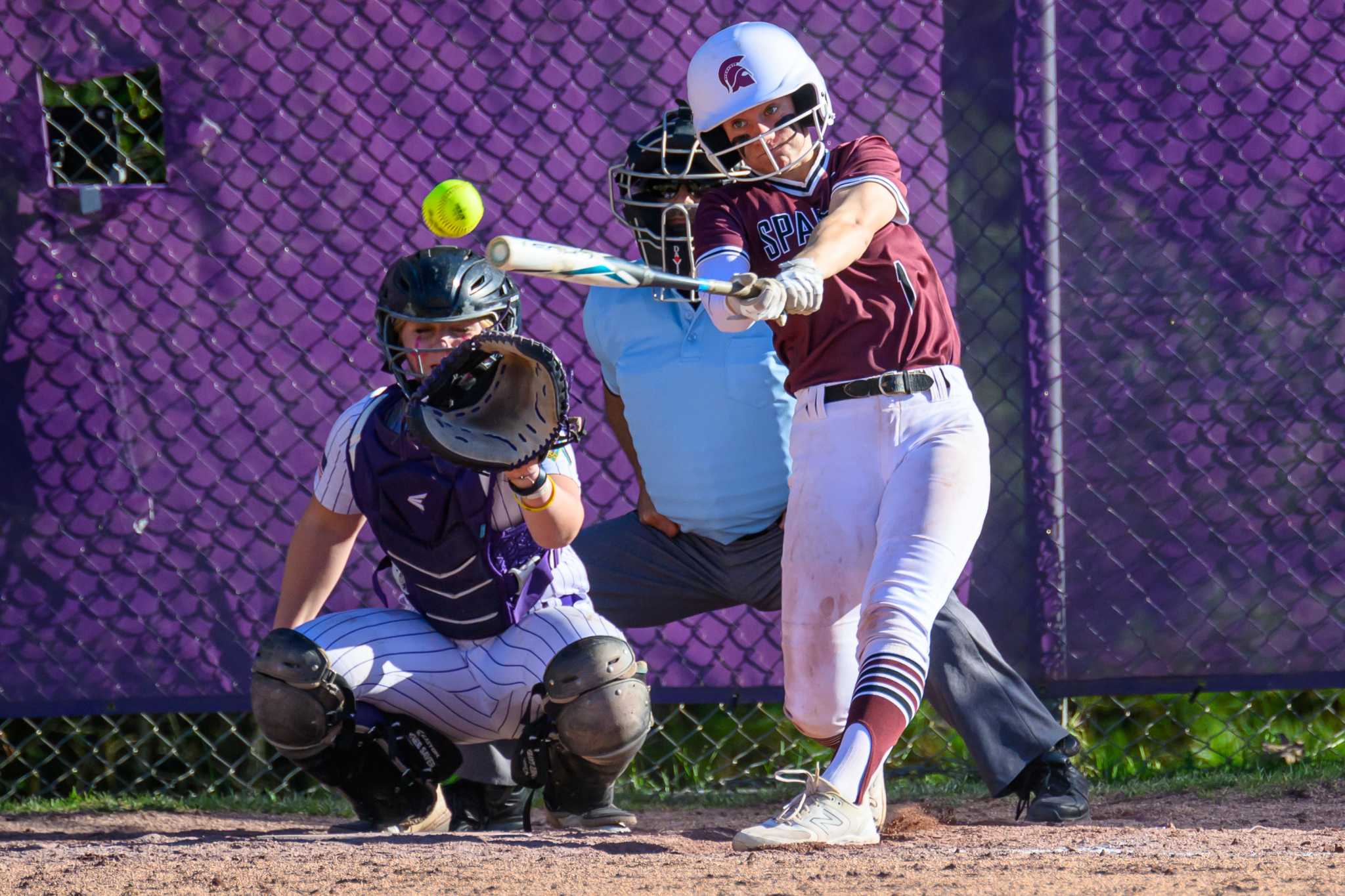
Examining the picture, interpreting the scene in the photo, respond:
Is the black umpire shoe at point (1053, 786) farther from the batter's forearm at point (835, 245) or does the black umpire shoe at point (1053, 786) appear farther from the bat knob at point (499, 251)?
the bat knob at point (499, 251)

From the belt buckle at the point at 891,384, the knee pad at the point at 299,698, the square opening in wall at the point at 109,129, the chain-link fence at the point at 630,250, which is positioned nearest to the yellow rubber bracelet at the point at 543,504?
the knee pad at the point at 299,698

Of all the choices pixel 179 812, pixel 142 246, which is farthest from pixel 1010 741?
pixel 142 246

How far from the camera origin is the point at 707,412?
3533mm

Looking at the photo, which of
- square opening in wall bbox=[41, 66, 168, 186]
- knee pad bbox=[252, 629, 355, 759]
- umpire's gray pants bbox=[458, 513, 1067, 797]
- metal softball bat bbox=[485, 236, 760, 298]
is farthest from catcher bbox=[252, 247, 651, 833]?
square opening in wall bbox=[41, 66, 168, 186]

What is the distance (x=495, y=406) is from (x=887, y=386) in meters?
0.75

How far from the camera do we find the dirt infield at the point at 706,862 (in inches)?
94.1

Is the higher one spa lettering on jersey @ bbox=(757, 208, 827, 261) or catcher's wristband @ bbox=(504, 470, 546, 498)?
spa lettering on jersey @ bbox=(757, 208, 827, 261)

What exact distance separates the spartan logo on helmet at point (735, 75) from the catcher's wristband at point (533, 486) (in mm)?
812

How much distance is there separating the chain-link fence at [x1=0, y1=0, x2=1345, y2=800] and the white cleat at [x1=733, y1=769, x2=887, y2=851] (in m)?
1.36

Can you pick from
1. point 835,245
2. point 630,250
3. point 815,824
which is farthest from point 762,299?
point 630,250

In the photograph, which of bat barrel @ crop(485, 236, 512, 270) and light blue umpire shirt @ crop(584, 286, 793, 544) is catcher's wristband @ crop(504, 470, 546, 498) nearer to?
light blue umpire shirt @ crop(584, 286, 793, 544)

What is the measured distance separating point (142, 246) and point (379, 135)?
68 cm

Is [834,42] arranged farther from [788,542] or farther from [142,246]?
[142,246]

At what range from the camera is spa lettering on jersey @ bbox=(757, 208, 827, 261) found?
3.05 metres
